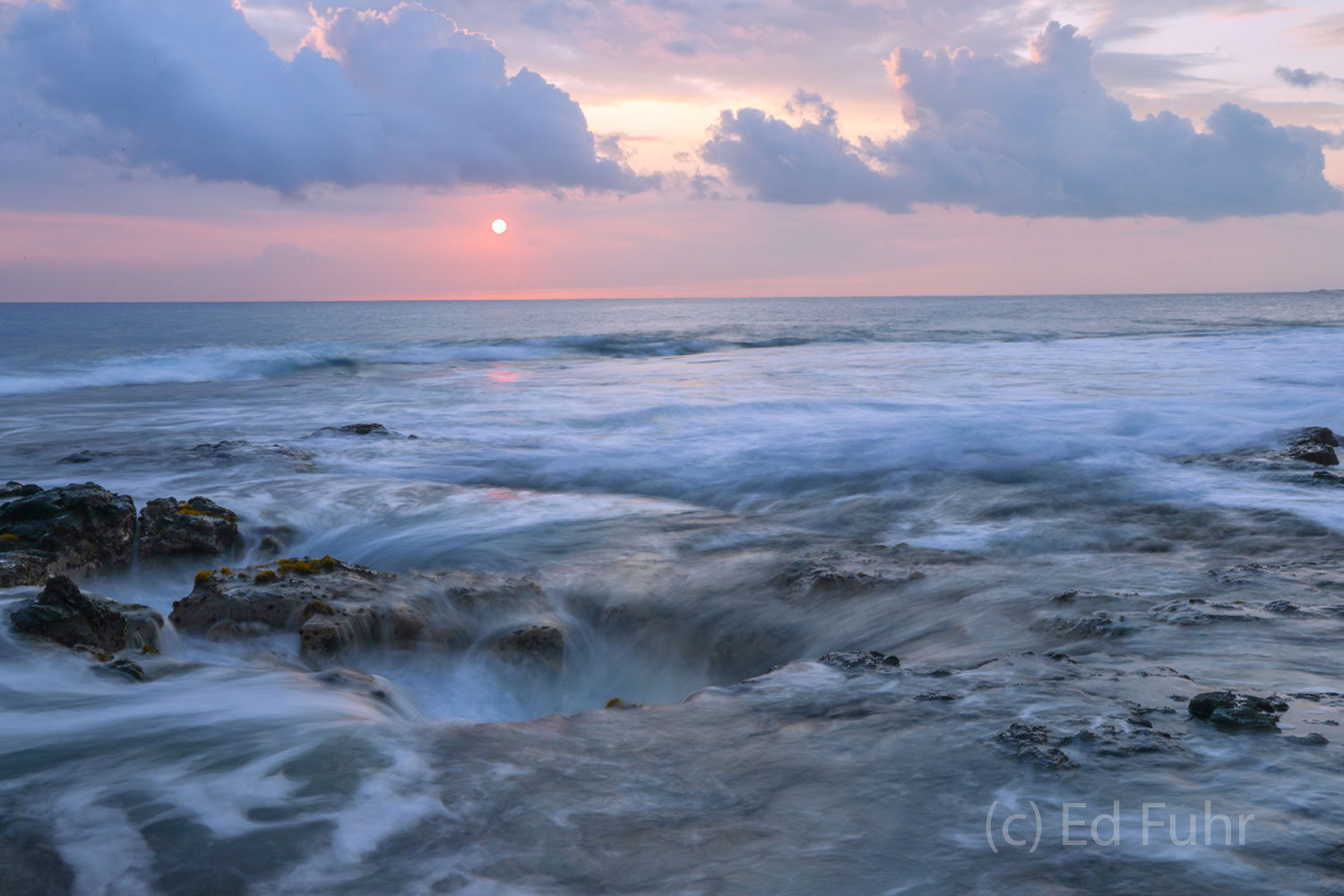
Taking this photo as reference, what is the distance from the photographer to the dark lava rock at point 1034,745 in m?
2.99

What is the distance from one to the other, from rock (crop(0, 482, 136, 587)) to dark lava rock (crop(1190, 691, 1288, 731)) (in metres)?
6.28

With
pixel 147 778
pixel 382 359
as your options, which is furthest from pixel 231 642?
pixel 382 359

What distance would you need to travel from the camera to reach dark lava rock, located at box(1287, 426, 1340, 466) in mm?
9266

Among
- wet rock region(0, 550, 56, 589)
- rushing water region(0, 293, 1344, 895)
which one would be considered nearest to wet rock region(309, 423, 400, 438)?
rushing water region(0, 293, 1344, 895)

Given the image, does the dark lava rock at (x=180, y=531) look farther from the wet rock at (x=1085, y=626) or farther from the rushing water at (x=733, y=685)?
the wet rock at (x=1085, y=626)

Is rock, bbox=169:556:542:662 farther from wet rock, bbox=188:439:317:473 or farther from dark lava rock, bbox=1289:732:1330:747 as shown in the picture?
wet rock, bbox=188:439:317:473

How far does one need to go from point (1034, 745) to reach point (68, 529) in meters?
6.16

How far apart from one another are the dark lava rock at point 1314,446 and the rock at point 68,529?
10.6m

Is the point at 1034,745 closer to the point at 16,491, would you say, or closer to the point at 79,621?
the point at 79,621

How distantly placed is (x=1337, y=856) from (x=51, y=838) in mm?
3633

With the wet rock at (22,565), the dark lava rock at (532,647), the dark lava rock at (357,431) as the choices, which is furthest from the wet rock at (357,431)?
the dark lava rock at (532,647)

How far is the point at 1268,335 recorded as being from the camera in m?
34.4

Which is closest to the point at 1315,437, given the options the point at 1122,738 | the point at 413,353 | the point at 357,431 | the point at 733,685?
the point at 733,685

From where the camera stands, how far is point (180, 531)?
6.70 metres
